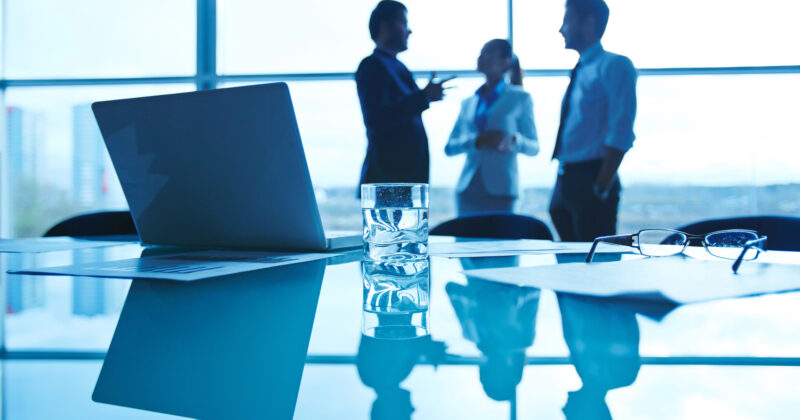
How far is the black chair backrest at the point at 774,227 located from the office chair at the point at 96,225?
5.94 feet

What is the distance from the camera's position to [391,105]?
198 cm

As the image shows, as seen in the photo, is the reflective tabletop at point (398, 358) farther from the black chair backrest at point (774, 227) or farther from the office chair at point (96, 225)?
the office chair at point (96, 225)

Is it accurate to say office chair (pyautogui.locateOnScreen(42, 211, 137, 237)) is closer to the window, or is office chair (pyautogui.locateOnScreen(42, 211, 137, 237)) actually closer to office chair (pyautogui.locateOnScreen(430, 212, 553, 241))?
office chair (pyautogui.locateOnScreen(430, 212, 553, 241))

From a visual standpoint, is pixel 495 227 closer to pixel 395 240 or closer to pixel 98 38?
pixel 395 240

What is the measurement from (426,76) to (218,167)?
3.03 meters

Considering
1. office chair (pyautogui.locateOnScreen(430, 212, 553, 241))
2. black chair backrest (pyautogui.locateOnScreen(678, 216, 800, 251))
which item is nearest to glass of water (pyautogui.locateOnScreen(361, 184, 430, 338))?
office chair (pyautogui.locateOnScreen(430, 212, 553, 241))

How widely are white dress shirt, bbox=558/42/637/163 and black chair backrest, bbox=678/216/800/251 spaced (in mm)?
693

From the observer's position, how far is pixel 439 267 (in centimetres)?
67

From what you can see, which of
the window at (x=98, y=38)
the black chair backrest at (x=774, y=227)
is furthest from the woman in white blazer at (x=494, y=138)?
the window at (x=98, y=38)

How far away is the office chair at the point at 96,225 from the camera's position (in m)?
1.60

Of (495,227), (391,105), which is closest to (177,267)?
(495,227)

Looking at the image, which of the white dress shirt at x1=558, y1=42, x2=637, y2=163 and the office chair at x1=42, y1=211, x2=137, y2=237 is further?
the white dress shirt at x1=558, y1=42, x2=637, y2=163

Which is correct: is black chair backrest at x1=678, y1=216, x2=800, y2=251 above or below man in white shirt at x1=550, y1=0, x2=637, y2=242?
below

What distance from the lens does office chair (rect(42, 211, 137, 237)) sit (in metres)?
1.60
